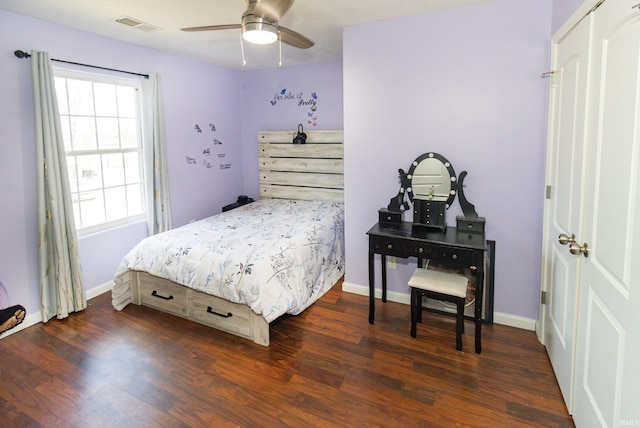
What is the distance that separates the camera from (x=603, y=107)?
1588 millimetres

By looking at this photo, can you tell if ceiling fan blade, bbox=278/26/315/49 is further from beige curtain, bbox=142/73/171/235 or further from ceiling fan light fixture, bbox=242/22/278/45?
beige curtain, bbox=142/73/171/235

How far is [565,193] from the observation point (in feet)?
6.97

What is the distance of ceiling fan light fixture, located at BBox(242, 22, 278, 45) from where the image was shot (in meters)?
1.93

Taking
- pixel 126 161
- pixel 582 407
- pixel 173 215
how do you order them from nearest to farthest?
pixel 582 407, pixel 126 161, pixel 173 215

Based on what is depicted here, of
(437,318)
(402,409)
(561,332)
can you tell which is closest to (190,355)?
(402,409)

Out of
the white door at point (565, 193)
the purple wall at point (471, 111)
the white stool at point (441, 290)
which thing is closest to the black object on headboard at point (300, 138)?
the purple wall at point (471, 111)

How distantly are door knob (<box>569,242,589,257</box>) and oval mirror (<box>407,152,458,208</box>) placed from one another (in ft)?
3.81

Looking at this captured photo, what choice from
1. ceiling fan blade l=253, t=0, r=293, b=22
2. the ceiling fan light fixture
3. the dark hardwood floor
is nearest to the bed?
the dark hardwood floor

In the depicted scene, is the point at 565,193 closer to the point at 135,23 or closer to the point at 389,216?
the point at 389,216

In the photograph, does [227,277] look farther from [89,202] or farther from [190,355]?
[89,202]

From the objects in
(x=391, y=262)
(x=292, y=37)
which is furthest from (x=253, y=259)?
(x=292, y=37)

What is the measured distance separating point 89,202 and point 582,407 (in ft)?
13.1

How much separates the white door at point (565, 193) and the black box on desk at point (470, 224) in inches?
16.6

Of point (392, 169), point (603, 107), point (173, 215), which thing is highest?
point (603, 107)
